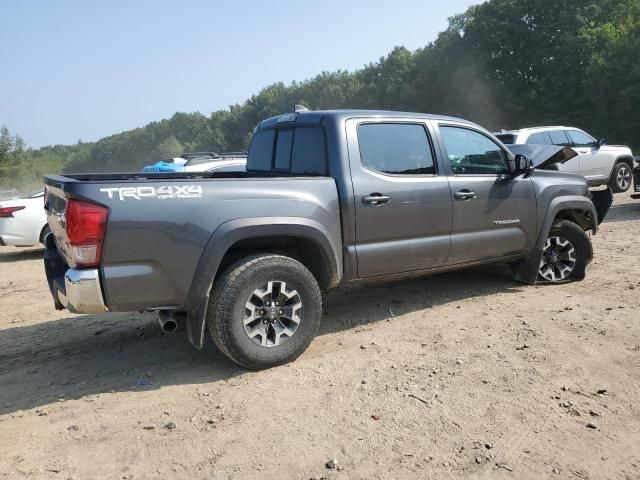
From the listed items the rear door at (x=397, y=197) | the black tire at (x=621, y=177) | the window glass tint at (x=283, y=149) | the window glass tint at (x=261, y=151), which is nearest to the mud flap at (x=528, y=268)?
the rear door at (x=397, y=197)

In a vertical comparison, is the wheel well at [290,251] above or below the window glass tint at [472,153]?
below

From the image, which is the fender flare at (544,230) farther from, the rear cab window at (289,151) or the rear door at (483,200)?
the rear cab window at (289,151)

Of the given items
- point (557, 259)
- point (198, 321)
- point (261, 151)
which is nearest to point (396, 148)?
point (261, 151)

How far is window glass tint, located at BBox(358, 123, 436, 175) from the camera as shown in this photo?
4629 millimetres

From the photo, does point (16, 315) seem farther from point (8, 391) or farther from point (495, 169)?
point (495, 169)

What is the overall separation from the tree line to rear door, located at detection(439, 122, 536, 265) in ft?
97.6

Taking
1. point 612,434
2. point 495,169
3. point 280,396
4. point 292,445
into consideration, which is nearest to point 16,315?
point 280,396

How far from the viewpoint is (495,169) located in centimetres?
548

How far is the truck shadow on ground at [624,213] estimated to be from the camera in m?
10.6

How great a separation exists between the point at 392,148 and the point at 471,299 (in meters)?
1.91

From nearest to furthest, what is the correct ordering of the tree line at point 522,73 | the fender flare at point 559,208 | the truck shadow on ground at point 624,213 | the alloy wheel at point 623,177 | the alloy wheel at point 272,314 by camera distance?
1. the alloy wheel at point 272,314
2. the fender flare at point 559,208
3. the truck shadow on ground at point 624,213
4. the alloy wheel at point 623,177
5. the tree line at point 522,73

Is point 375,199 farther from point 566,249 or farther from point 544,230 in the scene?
point 566,249

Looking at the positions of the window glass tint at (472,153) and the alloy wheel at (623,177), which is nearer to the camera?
the window glass tint at (472,153)

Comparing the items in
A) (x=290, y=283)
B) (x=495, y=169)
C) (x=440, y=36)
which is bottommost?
(x=290, y=283)
